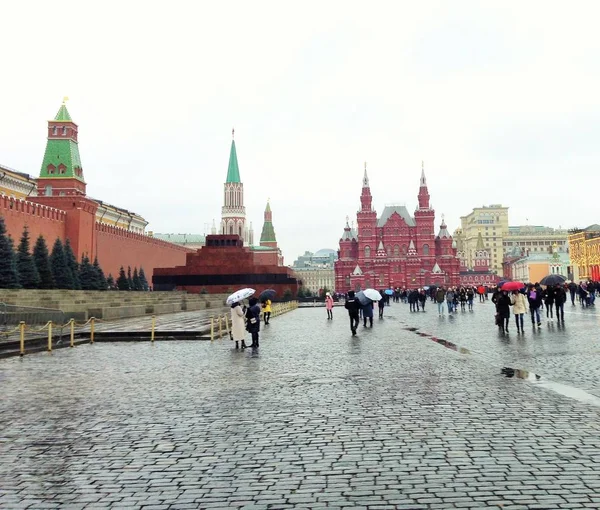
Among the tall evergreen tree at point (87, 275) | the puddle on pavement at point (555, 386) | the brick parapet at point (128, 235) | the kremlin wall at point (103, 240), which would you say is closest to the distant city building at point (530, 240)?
the brick parapet at point (128, 235)

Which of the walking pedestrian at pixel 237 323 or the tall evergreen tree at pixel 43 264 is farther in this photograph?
the tall evergreen tree at pixel 43 264

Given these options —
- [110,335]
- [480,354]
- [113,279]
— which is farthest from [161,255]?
[480,354]

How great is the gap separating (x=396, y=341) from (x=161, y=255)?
53.4 m

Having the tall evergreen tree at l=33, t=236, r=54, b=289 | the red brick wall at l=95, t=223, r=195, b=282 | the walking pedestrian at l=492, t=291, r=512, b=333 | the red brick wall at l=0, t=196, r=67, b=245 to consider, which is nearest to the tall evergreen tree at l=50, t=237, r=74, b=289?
the tall evergreen tree at l=33, t=236, r=54, b=289

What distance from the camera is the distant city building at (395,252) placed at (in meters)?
88.9

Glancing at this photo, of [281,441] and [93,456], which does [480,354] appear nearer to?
[281,441]

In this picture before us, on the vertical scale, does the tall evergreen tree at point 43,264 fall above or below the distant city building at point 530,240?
below

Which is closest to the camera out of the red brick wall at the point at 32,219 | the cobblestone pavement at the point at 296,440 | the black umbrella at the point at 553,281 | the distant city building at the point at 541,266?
the cobblestone pavement at the point at 296,440

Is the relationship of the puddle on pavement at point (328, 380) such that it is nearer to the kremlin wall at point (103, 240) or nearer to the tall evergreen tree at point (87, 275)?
the tall evergreen tree at point (87, 275)

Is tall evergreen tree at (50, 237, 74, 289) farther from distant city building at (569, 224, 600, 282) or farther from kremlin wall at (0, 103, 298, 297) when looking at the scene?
distant city building at (569, 224, 600, 282)

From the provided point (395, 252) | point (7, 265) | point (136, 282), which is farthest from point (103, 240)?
point (395, 252)

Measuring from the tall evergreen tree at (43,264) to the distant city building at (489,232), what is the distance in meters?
121

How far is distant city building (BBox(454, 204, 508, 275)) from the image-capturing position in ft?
480

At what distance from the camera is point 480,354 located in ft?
35.1
